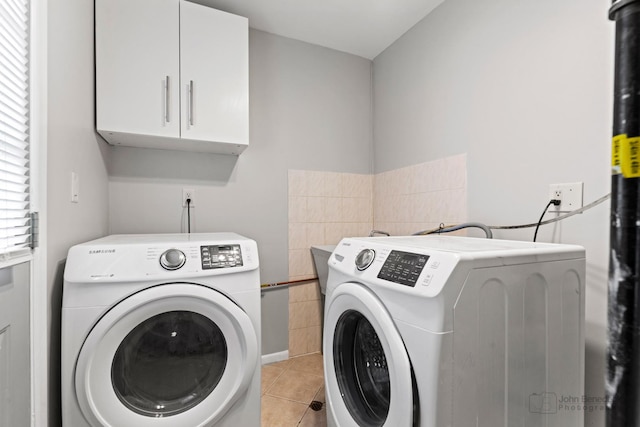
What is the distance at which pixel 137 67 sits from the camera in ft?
5.18

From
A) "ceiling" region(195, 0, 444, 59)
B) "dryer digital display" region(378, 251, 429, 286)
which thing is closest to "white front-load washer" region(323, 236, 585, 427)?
"dryer digital display" region(378, 251, 429, 286)

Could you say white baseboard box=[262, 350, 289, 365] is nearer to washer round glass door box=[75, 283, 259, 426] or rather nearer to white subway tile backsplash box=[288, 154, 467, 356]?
white subway tile backsplash box=[288, 154, 467, 356]

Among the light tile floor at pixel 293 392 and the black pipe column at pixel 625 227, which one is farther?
the light tile floor at pixel 293 392

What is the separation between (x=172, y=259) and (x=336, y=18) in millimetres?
1870

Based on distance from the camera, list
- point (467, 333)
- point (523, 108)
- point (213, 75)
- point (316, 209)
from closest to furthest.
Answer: point (467, 333)
point (523, 108)
point (213, 75)
point (316, 209)

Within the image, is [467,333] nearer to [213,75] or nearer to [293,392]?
[293,392]

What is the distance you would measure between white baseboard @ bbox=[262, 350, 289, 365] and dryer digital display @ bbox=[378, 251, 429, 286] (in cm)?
159

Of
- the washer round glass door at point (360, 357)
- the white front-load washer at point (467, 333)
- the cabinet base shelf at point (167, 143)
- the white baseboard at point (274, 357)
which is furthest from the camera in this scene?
the white baseboard at point (274, 357)

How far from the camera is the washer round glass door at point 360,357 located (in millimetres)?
882

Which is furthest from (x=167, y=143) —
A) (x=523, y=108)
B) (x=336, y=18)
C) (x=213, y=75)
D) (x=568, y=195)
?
(x=568, y=195)

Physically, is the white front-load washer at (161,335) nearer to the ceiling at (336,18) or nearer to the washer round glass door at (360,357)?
the washer round glass door at (360,357)

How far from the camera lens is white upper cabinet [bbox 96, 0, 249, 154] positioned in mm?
1543

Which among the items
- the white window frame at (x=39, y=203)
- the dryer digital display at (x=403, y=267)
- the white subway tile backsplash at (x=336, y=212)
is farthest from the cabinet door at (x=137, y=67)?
the dryer digital display at (x=403, y=267)

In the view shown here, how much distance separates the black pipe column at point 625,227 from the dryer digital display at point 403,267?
1.32 feet
